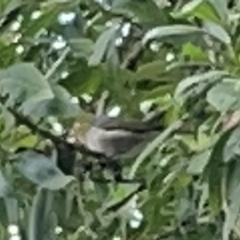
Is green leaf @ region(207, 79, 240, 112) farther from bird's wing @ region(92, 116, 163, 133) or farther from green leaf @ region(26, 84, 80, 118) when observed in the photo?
bird's wing @ region(92, 116, 163, 133)

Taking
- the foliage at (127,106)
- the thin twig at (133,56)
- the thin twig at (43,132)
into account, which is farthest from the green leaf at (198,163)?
the thin twig at (133,56)

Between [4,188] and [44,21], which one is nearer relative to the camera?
[4,188]

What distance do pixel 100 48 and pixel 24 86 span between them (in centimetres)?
12

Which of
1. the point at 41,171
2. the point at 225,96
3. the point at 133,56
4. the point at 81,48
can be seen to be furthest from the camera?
the point at 133,56

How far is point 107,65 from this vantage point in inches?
34.4

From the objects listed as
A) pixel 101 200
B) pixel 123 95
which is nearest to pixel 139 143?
pixel 123 95

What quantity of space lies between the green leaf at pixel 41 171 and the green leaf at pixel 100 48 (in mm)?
99

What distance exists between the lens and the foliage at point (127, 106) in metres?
0.73

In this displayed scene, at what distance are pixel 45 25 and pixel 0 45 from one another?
5 centimetres

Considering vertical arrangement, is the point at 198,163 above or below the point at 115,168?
above

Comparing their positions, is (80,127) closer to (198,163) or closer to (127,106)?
(127,106)

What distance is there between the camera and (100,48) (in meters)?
0.83

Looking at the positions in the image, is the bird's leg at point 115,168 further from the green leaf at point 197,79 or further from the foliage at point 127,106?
the green leaf at point 197,79

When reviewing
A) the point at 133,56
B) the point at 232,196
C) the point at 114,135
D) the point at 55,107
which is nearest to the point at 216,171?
the point at 232,196
